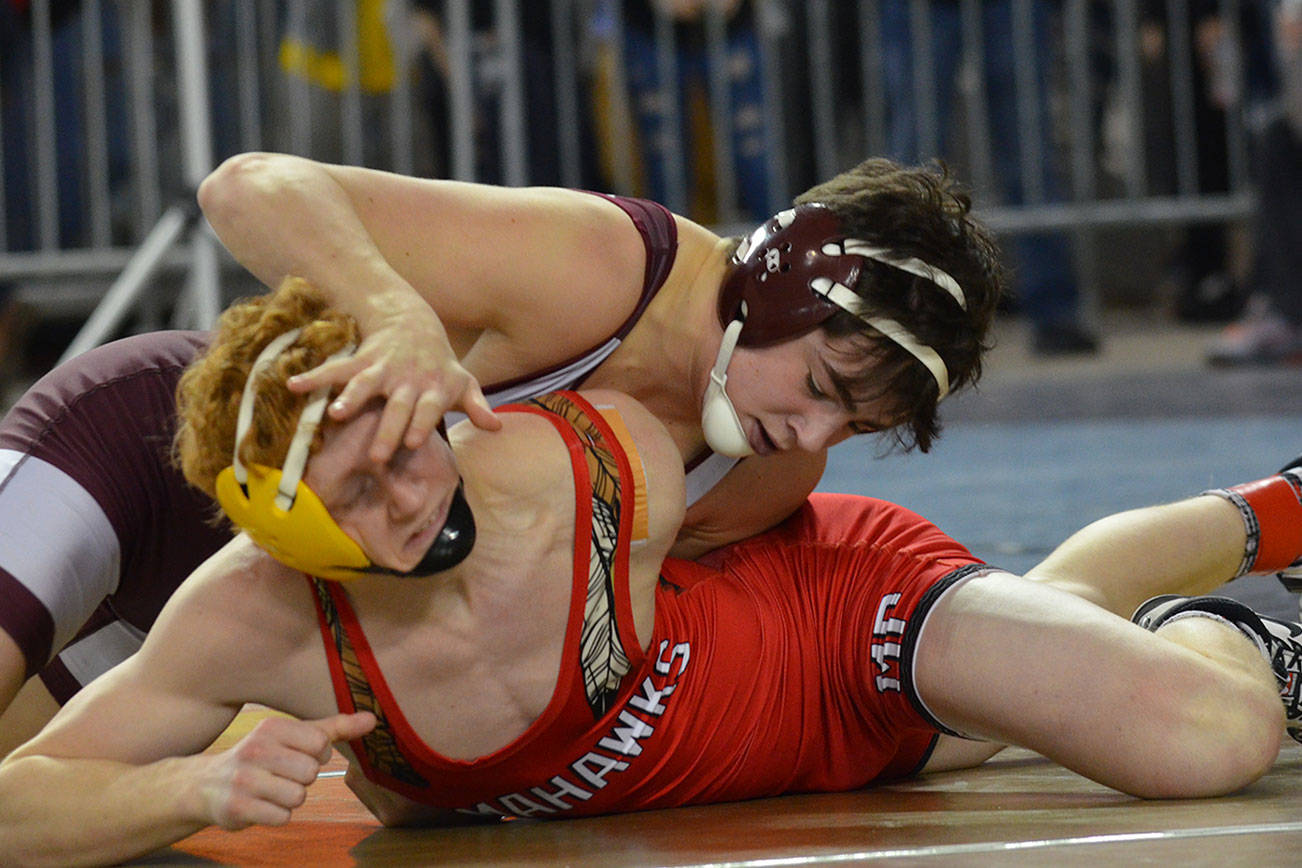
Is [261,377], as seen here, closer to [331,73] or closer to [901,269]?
[901,269]

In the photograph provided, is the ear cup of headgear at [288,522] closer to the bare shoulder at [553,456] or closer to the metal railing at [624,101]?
the bare shoulder at [553,456]

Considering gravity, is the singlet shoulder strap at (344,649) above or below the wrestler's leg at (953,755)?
above

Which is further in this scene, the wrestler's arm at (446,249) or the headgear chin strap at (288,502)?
the wrestler's arm at (446,249)

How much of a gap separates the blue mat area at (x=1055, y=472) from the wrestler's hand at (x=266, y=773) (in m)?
1.71

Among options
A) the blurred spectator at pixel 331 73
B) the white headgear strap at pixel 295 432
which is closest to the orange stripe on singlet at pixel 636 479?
the white headgear strap at pixel 295 432

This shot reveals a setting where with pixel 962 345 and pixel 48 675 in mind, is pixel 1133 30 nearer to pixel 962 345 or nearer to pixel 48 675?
pixel 962 345

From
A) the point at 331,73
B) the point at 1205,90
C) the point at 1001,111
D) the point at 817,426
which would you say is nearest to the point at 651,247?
the point at 817,426

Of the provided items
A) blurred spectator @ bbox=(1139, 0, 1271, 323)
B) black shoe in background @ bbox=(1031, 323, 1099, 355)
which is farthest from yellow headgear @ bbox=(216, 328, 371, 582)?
blurred spectator @ bbox=(1139, 0, 1271, 323)

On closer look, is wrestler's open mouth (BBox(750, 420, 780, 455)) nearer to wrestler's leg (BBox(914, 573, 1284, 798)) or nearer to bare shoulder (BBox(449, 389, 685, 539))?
bare shoulder (BBox(449, 389, 685, 539))

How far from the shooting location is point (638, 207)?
2.40 m

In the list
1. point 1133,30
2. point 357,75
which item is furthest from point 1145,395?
point 357,75

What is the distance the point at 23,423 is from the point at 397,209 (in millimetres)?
571

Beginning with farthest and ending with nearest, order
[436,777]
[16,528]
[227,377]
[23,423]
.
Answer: [23,423], [16,528], [436,777], [227,377]

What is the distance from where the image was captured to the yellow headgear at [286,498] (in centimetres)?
166
